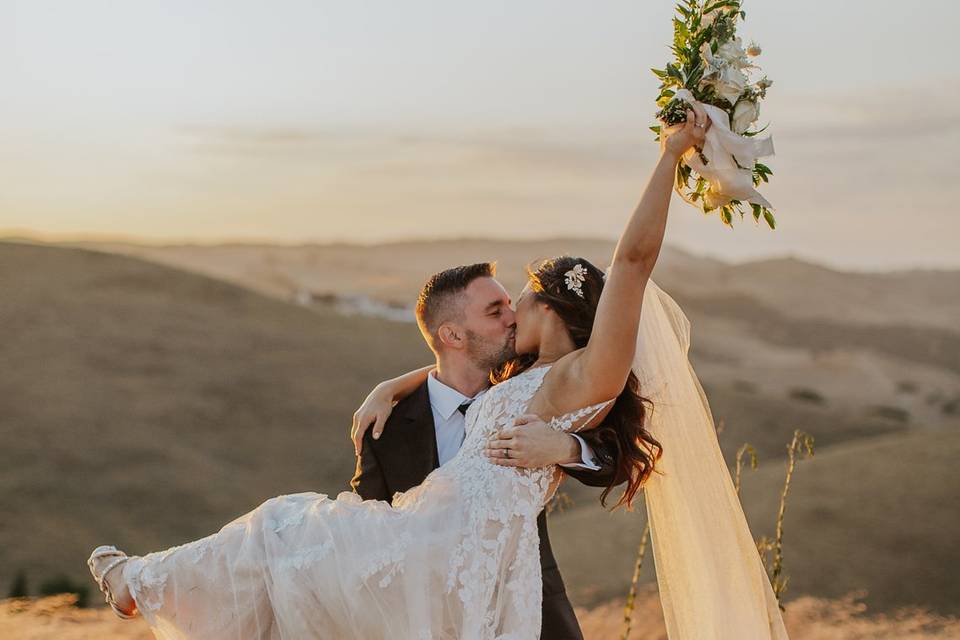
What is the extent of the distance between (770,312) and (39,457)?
3101 inches

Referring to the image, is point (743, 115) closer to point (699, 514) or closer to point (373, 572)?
point (699, 514)

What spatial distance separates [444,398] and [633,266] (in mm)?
1447

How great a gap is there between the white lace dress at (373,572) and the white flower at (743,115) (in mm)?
1188

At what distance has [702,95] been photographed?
4.44 m

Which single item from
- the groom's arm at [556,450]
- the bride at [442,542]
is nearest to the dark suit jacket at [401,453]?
the bride at [442,542]

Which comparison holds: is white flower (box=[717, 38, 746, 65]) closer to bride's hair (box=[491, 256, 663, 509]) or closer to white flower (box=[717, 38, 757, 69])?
white flower (box=[717, 38, 757, 69])

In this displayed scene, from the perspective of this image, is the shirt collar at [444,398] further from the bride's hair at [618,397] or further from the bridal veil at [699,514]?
the bridal veil at [699,514]

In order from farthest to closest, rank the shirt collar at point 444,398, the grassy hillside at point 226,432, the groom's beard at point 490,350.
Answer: the grassy hillside at point 226,432
the shirt collar at point 444,398
the groom's beard at point 490,350

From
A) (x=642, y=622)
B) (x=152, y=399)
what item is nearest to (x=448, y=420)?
(x=642, y=622)

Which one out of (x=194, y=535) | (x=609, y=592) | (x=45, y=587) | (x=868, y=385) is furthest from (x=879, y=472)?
(x=868, y=385)

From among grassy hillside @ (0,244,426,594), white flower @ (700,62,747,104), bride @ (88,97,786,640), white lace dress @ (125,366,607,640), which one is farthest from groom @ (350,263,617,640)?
grassy hillside @ (0,244,426,594)

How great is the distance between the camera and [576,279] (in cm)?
482

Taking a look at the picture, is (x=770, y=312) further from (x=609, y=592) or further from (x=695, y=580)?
(x=695, y=580)

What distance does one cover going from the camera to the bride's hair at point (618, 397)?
4844mm
